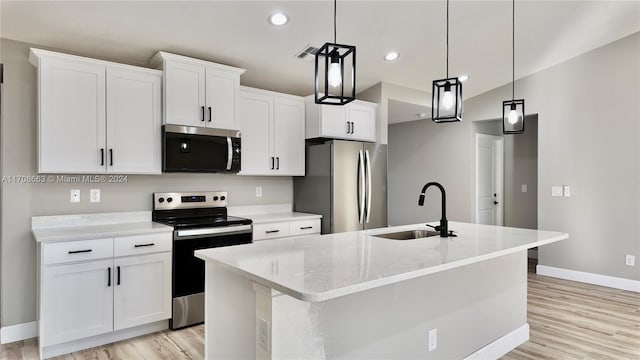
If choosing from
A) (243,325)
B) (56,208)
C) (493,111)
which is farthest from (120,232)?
(493,111)

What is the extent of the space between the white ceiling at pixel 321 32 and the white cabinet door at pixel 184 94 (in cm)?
18

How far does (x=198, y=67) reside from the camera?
345 cm

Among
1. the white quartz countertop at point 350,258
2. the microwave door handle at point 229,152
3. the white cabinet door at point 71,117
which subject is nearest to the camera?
the white quartz countertop at point 350,258

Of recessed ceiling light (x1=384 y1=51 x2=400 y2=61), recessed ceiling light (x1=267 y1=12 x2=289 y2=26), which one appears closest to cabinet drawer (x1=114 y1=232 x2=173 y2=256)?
recessed ceiling light (x1=267 y1=12 x2=289 y2=26)

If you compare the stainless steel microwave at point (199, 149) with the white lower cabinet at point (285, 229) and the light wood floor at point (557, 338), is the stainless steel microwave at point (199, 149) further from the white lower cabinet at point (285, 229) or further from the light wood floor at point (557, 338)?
the light wood floor at point (557, 338)

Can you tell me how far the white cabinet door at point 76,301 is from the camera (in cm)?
265

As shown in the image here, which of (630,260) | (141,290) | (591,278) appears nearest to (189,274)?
(141,290)

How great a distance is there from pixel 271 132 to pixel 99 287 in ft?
7.01

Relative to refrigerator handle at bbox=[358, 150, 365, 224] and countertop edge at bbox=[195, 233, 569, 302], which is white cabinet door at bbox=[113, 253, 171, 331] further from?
refrigerator handle at bbox=[358, 150, 365, 224]

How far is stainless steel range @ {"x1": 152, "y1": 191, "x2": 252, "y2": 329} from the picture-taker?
3.16 m

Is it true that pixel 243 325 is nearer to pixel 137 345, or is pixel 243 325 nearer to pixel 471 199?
pixel 137 345

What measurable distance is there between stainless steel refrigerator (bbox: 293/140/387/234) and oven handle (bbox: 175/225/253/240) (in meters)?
0.97

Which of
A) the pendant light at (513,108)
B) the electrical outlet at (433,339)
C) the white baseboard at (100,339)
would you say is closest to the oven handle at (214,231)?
the white baseboard at (100,339)

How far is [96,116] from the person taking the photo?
304 centimetres
